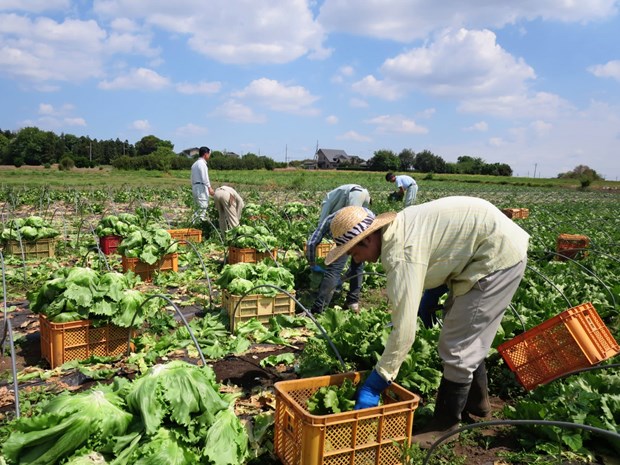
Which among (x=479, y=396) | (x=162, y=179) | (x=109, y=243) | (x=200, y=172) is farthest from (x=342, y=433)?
(x=162, y=179)

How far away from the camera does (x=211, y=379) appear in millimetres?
2869

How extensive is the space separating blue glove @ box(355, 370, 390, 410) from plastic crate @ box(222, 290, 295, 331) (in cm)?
265

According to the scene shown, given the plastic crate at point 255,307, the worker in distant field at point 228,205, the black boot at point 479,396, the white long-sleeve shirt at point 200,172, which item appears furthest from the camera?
the white long-sleeve shirt at point 200,172

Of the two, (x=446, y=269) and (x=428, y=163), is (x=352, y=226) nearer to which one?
(x=446, y=269)

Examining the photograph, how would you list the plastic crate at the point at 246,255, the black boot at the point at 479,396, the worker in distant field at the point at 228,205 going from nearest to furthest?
the black boot at the point at 479,396
the plastic crate at the point at 246,255
the worker in distant field at the point at 228,205

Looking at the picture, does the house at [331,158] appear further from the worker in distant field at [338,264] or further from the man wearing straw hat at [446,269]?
the man wearing straw hat at [446,269]

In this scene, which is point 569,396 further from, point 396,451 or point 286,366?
point 286,366

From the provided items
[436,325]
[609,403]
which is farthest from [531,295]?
[609,403]

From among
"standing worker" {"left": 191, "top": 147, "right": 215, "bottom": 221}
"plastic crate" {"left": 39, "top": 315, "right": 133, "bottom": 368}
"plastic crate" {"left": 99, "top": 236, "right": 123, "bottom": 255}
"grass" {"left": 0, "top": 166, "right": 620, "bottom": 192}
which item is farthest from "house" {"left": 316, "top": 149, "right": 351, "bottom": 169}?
"plastic crate" {"left": 39, "top": 315, "right": 133, "bottom": 368}

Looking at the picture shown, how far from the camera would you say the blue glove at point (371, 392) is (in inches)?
111

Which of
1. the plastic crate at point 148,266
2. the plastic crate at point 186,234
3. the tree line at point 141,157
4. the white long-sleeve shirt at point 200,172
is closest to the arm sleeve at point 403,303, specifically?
the plastic crate at point 148,266

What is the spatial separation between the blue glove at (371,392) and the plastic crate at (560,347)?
147 cm

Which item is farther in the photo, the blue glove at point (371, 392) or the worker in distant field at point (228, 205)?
the worker in distant field at point (228, 205)

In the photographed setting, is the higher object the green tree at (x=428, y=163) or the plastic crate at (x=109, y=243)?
the green tree at (x=428, y=163)
